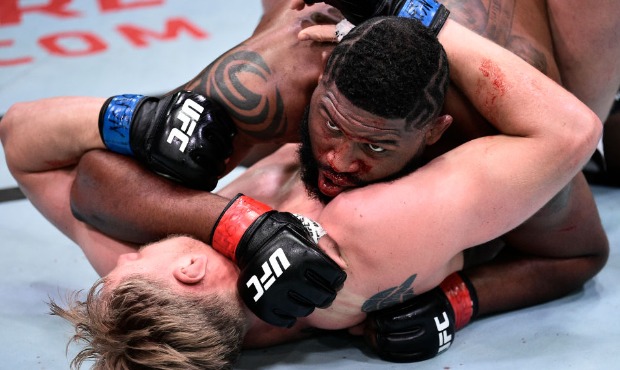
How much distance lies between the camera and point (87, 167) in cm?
241

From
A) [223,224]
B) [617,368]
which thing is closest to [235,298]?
[223,224]

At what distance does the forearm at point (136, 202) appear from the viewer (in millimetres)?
2258

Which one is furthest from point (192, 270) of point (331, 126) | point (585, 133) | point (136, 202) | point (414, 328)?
point (585, 133)

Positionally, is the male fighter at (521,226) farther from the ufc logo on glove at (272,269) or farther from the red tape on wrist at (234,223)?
the ufc logo on glove at (272,269)

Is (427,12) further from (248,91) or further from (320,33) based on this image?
(248,91)

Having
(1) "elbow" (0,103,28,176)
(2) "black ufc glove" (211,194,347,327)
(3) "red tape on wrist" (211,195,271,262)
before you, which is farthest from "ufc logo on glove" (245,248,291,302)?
(1) "elbow" (0,103,28,176)

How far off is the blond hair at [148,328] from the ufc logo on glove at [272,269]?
137 mm

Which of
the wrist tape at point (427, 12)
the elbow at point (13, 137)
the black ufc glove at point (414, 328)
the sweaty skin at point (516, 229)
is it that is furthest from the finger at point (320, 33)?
the elbow at point (13, 137)

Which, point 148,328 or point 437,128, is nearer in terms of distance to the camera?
point 148,328

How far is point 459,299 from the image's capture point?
235 centimetres

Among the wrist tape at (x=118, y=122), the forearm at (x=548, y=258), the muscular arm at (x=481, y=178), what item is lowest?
the forearm at (x=548, y=258)

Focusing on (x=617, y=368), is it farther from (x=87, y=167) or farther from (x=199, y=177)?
(x=87, y=167)

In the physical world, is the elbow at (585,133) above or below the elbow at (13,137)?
above

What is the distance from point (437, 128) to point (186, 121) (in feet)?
2.07
